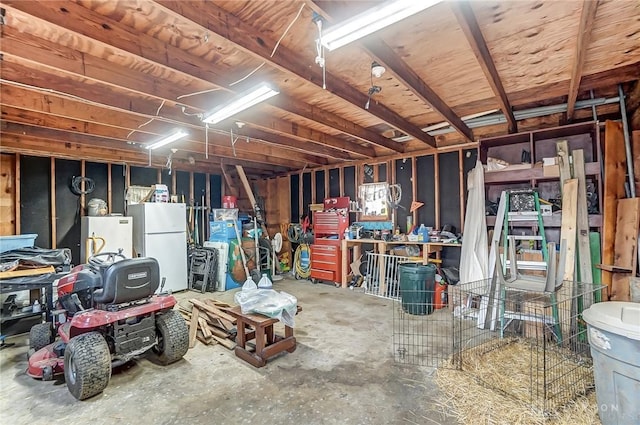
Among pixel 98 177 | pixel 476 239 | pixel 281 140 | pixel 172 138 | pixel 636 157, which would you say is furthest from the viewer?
pixel 98 177

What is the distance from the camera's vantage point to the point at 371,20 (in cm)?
168

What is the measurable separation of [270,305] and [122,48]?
234cm

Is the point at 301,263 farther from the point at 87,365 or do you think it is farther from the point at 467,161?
the point at 87,365

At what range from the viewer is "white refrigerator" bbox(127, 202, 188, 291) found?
5.38 meters

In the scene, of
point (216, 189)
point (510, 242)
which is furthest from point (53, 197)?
point (510, 242)

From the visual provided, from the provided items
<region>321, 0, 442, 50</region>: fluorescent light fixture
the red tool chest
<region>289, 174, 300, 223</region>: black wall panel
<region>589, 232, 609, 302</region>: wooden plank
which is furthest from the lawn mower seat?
<region>289, 174, 300, 223</region>: black wall panel

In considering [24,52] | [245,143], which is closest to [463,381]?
[24,52]

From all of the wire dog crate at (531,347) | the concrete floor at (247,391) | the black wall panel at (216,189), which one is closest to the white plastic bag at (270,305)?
the concrete floor at (247,391)

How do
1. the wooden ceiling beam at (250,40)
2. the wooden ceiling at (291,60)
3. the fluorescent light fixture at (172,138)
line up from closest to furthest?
1. the wooden ceiling beam at (250,40)
2. the wooden ceiling at (291,60)
3. the fluorescent light fixture at (172,138)

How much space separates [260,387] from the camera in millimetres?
2453

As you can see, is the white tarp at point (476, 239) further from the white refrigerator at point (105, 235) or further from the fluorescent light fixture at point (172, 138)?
the white refrigerator at point (105, 235)

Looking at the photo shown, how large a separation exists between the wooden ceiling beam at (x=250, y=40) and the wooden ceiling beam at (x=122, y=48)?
0.58 meters

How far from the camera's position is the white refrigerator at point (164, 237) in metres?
5.38

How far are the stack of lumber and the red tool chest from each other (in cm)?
250
